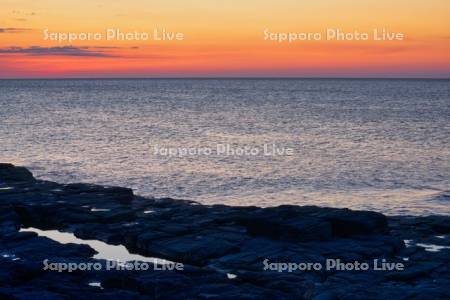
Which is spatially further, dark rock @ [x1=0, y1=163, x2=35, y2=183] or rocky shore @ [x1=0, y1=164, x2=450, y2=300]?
dark rock @ [x1=0, y1=163, x2=35, y2=183]

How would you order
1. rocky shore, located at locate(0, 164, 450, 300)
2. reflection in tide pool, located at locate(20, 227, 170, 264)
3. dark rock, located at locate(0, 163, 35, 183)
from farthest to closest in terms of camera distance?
1. dark rock, located at locate(0, 163, 35, 183)
2. reflection in tide pool, located at locate(20, 227, 170, 264)
3. rocky shore, located at locate(0, 164, 450, 300)

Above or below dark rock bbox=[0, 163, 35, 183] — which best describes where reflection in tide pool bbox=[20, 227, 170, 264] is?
below

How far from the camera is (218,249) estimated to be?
96.2ft

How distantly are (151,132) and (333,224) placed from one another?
78.1 metres

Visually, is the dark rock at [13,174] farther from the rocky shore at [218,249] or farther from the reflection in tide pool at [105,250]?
the reflection in tide pool at [105,250]

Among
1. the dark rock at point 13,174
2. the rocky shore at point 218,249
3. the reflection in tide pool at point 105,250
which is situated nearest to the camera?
the rocky shore at point 218,249

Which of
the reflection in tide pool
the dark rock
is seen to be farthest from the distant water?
the reflection in tide pool

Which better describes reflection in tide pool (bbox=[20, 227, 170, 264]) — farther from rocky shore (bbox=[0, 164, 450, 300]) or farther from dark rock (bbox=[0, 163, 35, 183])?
dark rock (bbox=[0, 163, 35, 183])

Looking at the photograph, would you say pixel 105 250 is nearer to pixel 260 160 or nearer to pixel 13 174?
pixel 13 174

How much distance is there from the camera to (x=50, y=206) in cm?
3712

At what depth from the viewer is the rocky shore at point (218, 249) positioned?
23.5 metres

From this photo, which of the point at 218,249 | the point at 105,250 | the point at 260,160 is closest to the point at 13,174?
the point at 105,250

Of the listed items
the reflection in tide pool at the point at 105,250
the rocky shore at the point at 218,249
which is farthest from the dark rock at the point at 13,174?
the reflection in tide pool at the point at 105,250

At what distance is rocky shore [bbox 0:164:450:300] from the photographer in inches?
924
